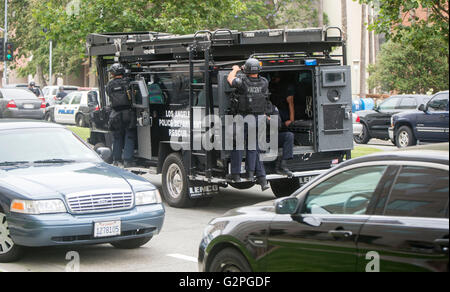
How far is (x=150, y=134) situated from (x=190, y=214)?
2.11 metres

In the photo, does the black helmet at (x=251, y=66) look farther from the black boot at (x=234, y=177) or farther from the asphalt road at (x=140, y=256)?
the asphalt road at (x=140, y=256)

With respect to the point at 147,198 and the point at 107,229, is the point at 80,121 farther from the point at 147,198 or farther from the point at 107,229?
the point at 107,229

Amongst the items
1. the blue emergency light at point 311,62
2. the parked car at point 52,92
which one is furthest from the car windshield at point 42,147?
the parked car at point 52,92

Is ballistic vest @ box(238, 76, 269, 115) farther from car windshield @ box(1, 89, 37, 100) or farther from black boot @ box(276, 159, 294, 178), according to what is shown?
car windshield @ box(1, 89, 37, 100)

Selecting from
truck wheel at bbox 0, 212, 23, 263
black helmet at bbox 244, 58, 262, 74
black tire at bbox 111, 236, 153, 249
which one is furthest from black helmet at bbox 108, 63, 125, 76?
truck wheel at bbox 0, 212, 23, 263

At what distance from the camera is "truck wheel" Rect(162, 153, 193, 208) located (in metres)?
12.0

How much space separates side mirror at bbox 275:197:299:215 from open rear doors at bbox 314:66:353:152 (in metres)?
6.64

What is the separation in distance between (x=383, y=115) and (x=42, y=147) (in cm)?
1952

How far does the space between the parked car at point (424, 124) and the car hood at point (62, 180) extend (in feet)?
47.6

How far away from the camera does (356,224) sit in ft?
16.0

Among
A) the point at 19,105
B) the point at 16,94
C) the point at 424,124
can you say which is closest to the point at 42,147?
the point at 424,124

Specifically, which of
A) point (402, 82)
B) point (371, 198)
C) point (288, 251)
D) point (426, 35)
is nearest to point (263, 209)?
point (288, 251)

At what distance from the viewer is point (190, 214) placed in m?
11.6
